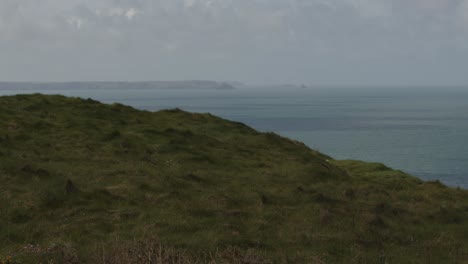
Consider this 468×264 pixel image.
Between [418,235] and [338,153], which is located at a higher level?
[418,235]

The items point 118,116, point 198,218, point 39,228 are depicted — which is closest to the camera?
point 39,228

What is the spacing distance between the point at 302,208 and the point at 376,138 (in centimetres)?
11561

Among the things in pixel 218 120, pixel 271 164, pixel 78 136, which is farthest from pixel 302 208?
pixel 218 120

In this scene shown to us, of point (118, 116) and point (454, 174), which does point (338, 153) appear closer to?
point (454, 174)

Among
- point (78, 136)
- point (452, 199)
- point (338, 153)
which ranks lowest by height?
point (338, 153)

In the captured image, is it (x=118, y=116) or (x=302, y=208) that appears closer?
(x=302, y=208)

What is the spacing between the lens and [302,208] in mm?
17828

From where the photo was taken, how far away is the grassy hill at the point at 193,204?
512 inches

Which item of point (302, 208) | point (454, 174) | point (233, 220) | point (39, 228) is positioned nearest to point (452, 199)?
point (302, 208)

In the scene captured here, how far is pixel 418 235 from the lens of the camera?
16.0 m

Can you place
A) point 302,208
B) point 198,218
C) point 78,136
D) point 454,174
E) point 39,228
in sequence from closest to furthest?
point 39,228 < point 198,218 < point 302,208 < point 78,136 < point 454,174

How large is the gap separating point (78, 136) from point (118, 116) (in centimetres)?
702

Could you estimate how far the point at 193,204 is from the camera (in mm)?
17250

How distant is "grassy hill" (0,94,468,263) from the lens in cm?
1302
